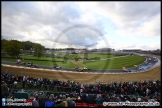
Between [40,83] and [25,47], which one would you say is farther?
[25,47]

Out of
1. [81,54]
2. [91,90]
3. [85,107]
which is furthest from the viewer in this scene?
[81,54]

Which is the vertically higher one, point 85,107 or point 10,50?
point 10,50

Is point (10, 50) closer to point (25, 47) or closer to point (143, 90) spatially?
point (25, 47)

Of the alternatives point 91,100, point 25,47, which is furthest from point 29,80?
point 25,47

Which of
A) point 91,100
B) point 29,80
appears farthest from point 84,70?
point 91,100

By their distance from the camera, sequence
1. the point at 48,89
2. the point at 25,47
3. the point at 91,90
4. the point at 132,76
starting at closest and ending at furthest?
the point at 91,90, the point at 48,89, the point at 132,76, the point at 25,47

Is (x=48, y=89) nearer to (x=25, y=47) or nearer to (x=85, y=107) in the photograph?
(x=85, y=107)

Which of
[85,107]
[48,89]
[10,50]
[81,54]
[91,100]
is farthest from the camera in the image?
[81,54]

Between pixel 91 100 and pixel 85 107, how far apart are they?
63.9 inches

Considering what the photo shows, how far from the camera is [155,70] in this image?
42875mm

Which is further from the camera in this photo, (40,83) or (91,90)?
(40,83)

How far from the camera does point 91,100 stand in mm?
13125

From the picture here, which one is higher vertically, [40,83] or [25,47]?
[25,47]

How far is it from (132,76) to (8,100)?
100 ft
